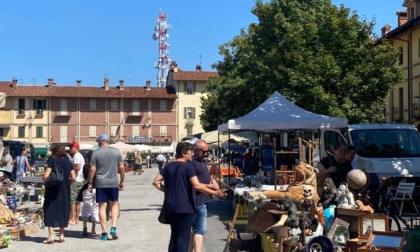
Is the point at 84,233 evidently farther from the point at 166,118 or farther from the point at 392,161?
the point at 166,118

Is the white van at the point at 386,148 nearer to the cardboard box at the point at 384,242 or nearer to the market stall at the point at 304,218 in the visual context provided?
the market stall at the point at 304,218

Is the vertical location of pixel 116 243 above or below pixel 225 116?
below

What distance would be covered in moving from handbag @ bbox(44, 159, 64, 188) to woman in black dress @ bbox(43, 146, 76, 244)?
0.16 feet

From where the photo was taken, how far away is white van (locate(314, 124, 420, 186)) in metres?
14.3

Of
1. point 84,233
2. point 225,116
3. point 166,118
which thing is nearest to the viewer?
point 84,233

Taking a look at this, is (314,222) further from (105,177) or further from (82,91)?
(82,91)

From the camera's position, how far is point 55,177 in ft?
35.8

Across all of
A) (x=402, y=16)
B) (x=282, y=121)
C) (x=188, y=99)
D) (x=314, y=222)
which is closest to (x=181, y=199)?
(x=314, y=222)

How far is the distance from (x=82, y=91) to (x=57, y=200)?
246 feet

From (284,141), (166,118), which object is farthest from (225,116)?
(166,118)

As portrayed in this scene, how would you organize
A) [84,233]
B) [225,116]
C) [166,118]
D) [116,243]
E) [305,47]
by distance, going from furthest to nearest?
[166,118]
[225,116]
[305,47]
[84,233]
[116,243]

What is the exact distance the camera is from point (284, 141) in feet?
91.4

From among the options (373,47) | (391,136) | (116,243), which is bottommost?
(116,243)

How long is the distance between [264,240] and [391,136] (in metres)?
7.81
